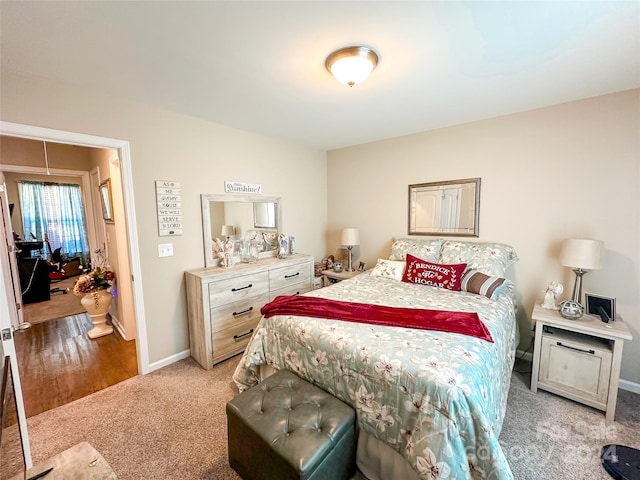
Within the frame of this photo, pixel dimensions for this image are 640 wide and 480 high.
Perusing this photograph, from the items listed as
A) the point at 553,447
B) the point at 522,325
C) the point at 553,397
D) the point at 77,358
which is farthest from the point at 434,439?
the point at 77,358

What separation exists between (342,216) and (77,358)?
3.54 m

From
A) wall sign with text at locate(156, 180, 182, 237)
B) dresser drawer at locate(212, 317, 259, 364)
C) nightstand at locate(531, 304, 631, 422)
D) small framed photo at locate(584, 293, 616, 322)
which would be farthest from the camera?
dresser drawer at locate(212, 317, 259, 364)

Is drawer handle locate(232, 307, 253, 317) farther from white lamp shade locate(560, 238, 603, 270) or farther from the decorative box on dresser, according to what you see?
white lamp shade locate(560, 238, 603, 270)

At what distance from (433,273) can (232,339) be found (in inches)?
→ 83.7

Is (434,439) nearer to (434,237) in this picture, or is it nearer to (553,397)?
(553,397)

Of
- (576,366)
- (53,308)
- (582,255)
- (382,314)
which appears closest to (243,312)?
(382,314)

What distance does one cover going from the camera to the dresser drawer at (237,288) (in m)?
2.51

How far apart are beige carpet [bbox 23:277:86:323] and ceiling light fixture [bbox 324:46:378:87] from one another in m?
4.94

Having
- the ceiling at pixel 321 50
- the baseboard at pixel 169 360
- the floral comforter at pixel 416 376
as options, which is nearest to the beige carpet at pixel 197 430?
the baseboard at pixel 169 360

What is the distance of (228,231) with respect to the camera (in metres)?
3.00

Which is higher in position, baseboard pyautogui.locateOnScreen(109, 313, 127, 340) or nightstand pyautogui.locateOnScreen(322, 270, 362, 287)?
nightstand pyautogui.locateOnScreen(322, 270, 362, 287)

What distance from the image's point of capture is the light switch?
2492mm

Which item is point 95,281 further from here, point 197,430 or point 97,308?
point 197,430

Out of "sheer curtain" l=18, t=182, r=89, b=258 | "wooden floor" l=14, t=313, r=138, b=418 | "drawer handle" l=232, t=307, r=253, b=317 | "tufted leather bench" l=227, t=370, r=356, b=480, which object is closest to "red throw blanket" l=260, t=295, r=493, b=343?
"tufted leather bench" l=227, t=370, r=356, b=480
